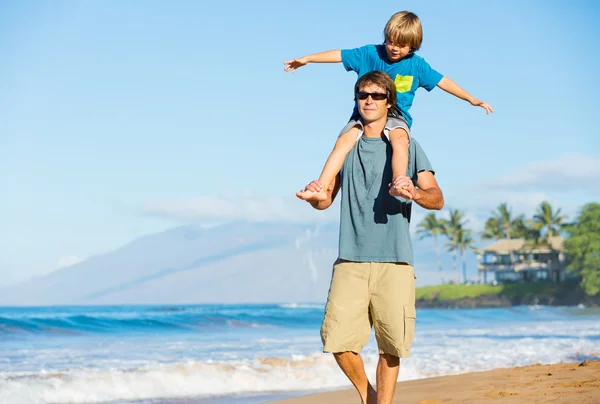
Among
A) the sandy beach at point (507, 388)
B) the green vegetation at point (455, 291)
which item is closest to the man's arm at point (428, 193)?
the sandy beach at point (507, 388)

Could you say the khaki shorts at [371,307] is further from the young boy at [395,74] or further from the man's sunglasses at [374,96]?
the man's sunglasses at [374,96]

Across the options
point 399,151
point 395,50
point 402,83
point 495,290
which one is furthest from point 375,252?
point 495,290

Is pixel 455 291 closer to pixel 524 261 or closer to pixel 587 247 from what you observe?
pixel 524 261

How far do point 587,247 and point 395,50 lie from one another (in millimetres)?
66538

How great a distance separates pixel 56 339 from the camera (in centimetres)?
2048

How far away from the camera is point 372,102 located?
167 inches

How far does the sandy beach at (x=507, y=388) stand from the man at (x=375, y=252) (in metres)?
2.36

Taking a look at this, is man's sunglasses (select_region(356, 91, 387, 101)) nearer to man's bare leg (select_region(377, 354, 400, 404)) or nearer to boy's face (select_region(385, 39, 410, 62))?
boy's face (select_region(385, 39, 410, 62))

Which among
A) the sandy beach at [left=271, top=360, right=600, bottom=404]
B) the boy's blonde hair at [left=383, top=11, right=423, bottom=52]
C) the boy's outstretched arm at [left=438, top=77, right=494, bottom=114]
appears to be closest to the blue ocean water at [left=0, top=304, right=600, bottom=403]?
the sandy beach at [left=271, top=360, right=600, bottom=404]

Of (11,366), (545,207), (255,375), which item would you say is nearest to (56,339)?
(11,366)

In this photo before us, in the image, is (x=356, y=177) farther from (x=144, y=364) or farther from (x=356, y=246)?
(x=144, y=364)

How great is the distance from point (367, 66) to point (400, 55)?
0.74 ft

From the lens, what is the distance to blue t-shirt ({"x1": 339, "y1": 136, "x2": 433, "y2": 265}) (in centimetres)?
420

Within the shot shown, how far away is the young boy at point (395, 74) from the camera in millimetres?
4203
